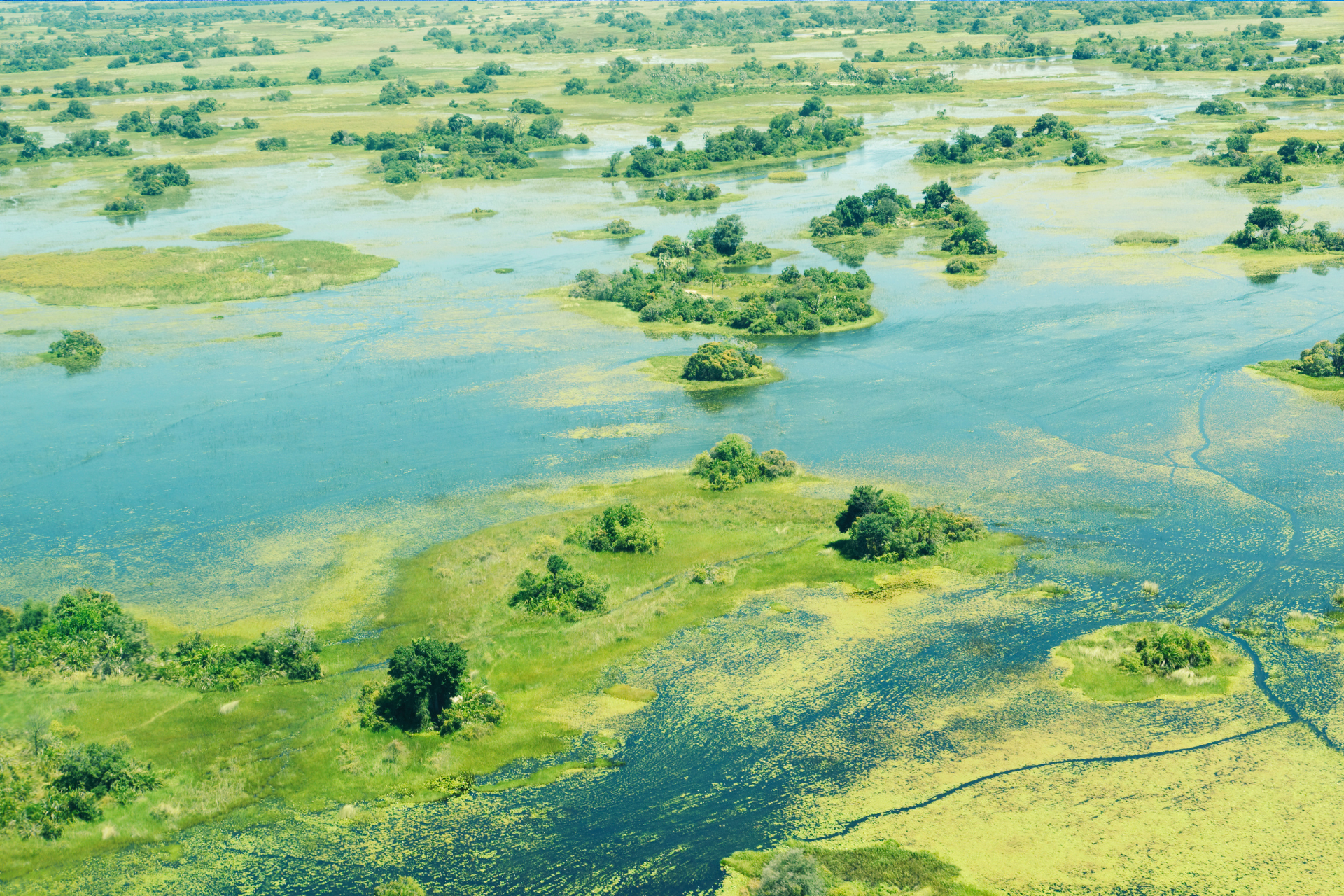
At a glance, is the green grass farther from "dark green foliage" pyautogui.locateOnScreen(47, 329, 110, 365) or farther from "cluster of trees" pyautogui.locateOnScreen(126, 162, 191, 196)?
"cluster of trees" pyautogui.locateOnScreen(126, 162, 191, 196)

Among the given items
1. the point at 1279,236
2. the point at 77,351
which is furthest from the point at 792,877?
the point at 1279,236

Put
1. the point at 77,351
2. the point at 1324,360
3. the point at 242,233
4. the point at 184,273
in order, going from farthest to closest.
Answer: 1. the point at 242,233
2. the point at 184,273
3. the point at 77,351
4. the point at 1324,360

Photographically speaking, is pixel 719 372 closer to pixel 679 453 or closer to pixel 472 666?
pixel 679 453

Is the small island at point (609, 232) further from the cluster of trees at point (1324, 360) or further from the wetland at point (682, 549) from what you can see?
the cluster of trees at point (1324, 360)

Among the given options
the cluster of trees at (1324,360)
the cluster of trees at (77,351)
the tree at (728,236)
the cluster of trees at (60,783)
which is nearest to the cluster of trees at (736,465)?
the cluster of trees at (60,783)

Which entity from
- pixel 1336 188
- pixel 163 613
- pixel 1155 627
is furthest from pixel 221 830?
pixel 1336 188

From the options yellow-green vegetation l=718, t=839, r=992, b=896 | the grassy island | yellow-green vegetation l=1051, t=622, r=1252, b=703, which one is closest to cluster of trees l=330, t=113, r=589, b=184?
the grassy island

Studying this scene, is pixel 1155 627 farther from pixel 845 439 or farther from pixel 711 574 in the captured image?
pixel 845 439
